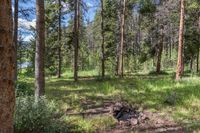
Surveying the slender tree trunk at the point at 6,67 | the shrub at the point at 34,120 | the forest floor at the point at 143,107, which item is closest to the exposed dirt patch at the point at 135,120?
the forest floor at the point at 143,107

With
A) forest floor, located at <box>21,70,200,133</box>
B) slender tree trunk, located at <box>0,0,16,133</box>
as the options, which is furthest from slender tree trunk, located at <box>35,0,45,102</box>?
slender tree trunk, located at <box>0,0,16,133</box>

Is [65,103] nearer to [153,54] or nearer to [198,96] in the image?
[198,96]

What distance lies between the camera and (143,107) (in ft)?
42.2

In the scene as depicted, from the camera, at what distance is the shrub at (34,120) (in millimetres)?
9477

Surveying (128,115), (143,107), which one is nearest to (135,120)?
(128,115)

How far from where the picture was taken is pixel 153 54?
46656 mm

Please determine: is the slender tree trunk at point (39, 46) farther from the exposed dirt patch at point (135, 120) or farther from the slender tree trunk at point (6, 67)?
the slender tree trunk at point (6, 67)

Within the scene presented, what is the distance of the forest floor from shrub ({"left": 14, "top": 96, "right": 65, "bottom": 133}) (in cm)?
87

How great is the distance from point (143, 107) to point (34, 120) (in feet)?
15.3

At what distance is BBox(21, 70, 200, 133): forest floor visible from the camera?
1042 cm

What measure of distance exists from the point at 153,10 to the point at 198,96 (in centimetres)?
2782

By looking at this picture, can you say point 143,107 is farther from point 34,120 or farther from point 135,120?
point 34,120

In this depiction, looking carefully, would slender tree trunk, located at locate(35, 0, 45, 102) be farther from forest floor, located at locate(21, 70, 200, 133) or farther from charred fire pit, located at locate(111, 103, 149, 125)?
charred fire pit, located at locate(111, 103, 149, 125)

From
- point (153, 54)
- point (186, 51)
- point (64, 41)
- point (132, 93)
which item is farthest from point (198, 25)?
point (132, 93)
